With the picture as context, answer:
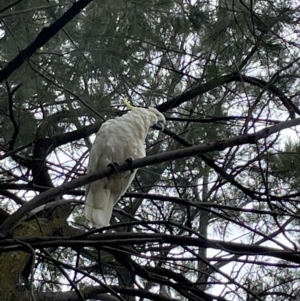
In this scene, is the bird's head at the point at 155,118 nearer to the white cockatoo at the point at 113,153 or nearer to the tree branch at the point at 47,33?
the white cockatoo at the point at 113,153

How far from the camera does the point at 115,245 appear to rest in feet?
5.59

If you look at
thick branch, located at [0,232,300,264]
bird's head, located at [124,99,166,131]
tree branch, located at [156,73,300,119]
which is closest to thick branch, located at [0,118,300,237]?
thick branch, located at [0,232,300,264]

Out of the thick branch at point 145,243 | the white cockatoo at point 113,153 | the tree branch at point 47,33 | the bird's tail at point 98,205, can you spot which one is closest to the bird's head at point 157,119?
the white cockatoo at point 113,153

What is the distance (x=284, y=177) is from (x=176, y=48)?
0.80m

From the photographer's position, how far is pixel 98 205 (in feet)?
7.94

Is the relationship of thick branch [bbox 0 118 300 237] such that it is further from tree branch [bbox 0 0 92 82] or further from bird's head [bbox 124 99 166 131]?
bird's head [bbox 124 99 166 131]

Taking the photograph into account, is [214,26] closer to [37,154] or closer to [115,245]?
[37,154]

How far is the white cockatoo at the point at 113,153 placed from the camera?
2402mm

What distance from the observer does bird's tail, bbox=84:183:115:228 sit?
2365 mm

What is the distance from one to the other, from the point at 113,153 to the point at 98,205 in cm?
22

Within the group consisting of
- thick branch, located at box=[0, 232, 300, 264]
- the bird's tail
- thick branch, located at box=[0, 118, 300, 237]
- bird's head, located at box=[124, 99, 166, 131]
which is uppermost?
bird's head, located at box=[124, 99, 166, 131]

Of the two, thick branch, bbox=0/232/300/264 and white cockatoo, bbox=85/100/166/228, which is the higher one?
white cockatoo, bbox=85/100/166/228

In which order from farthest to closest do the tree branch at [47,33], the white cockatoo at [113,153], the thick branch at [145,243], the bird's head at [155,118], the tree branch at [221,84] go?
the bird's head at [155,118] → the white cockatoo at [113,153] → the tree branch at [221,84] → the tree branch at [47,33] → the thick branch at [145,243]

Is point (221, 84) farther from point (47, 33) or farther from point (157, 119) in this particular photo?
point (47, 33)
